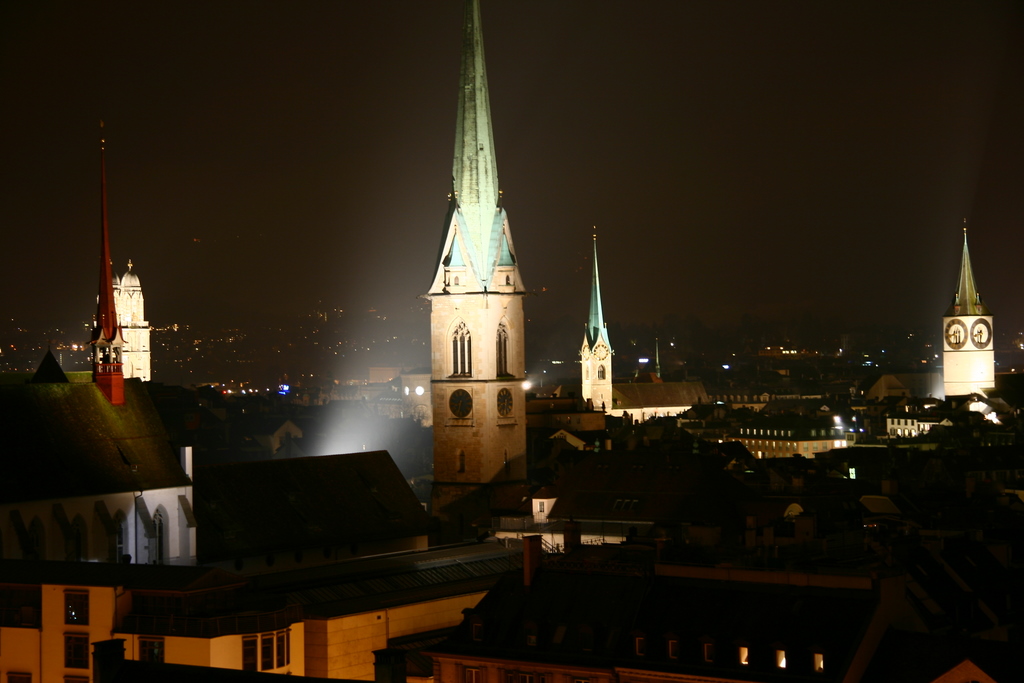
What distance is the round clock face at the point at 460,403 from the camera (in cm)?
6406

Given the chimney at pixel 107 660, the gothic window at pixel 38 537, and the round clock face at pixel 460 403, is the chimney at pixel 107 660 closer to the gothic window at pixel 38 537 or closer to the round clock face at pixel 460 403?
the gothic window at pixel 38 537

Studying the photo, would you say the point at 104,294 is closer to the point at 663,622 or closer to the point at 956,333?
the point at 663,622

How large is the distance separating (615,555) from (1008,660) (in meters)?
9.51

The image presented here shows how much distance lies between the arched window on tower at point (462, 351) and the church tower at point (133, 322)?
61.2m

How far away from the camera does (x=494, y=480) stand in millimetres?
63781

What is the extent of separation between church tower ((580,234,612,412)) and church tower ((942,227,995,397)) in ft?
101

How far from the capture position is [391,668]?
99.2 feet

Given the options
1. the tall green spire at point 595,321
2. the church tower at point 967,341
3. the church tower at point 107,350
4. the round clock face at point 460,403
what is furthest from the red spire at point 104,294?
the church tower at point 967,341

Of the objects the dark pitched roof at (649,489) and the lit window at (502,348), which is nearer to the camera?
the dark pitched roof at (649,489)

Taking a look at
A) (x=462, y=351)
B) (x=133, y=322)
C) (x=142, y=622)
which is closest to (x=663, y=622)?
(x=142, y=622)

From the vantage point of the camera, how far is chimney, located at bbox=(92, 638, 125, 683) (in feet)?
88.9

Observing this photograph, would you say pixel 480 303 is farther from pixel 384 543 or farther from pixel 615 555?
pixel 615 555

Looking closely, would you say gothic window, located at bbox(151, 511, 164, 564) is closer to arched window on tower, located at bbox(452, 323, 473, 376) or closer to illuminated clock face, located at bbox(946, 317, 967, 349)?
arched window on tower, located at bbox(452, 323, 473, 376)

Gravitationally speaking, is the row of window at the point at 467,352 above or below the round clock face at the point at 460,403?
above
